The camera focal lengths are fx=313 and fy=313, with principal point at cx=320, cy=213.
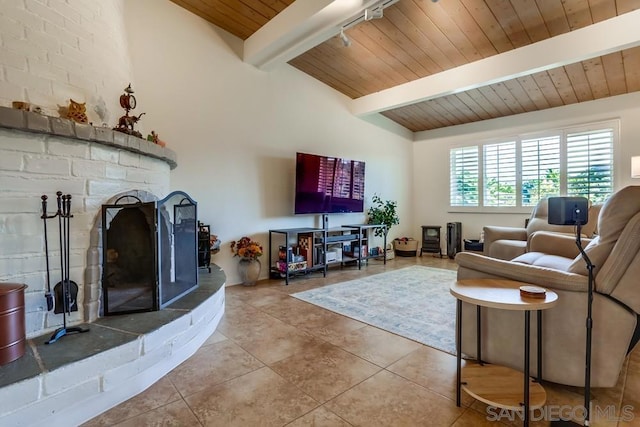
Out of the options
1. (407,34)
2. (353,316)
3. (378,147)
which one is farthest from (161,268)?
(378,147)

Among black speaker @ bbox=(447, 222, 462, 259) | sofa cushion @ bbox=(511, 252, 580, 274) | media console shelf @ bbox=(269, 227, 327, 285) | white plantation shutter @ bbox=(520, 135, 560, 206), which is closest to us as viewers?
sofa cushion @ bbox=(511, 252, 580, 274)

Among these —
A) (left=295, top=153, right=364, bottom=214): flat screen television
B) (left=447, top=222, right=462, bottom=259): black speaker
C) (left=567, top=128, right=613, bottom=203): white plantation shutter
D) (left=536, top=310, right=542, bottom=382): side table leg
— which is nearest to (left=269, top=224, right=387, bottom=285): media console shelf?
(left=295, top=153, right=364, bottom=214): flat screen television

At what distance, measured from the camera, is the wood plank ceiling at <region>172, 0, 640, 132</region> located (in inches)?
125

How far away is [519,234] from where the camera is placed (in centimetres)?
422

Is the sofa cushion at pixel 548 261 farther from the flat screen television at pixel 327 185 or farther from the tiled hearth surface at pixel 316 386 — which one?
the flat screen television at pixel 327 185

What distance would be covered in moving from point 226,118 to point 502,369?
3.67 m

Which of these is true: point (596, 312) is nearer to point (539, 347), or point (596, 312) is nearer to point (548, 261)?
point (539, 347)

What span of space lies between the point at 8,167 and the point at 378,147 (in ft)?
17.2

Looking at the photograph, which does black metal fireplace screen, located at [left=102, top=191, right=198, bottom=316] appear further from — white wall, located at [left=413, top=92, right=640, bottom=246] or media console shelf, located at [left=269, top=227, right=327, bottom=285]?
white wall, located at [left=413, top=92, right=640, bottom=246]

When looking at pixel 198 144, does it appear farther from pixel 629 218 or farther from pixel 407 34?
pixel 629 218

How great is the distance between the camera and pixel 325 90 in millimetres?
5043

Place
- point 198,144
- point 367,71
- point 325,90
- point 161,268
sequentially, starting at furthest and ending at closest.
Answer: point 325,90 → point 367,71 → point 198,144 → point 161,268

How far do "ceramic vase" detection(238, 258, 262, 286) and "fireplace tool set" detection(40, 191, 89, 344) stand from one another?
2119 mm

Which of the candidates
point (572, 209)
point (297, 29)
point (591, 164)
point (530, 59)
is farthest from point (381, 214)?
point (572, 209)
